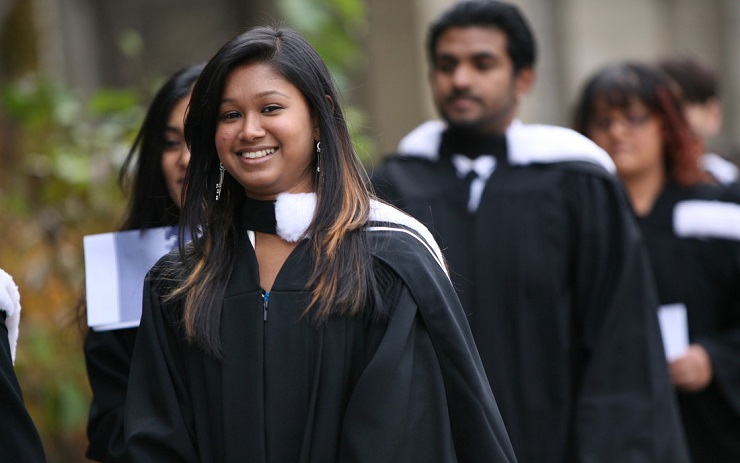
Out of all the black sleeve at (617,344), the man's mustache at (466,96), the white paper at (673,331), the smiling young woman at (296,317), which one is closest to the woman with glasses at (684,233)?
the white paper at (673,331)

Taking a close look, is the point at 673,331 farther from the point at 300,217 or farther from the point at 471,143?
the point at 300,217

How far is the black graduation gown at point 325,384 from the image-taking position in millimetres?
2605

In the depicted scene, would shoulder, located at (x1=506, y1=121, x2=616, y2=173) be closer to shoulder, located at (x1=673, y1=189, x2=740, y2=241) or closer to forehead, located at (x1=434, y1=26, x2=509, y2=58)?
forehead, located at (x1=434, y1=26, x2=509, y2=58)

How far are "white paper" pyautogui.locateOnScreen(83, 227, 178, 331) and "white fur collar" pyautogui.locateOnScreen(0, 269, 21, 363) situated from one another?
332 mm

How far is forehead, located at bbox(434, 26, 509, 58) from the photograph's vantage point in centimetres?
432

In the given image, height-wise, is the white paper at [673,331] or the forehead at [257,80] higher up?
the forehead at [257,80]

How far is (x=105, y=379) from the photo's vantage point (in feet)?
10.7

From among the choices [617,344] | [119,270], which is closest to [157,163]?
[119,270]

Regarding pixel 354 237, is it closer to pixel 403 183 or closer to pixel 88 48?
pixel 403 183

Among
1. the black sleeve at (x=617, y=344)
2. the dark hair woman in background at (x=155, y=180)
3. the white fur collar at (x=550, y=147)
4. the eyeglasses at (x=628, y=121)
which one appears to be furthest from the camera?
the eyeglasses at (x=628, y=121)

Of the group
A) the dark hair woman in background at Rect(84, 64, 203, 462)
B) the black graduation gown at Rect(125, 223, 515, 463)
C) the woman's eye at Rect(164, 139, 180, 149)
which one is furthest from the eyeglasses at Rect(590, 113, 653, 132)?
the black graduation gown at Rect(125, 223, 515, 463)

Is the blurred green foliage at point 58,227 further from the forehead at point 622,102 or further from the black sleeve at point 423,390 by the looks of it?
the black sleeve at point 423,390

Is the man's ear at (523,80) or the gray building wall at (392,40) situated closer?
the man's ear at (523,80)

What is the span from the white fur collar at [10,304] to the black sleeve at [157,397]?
0.33 m
